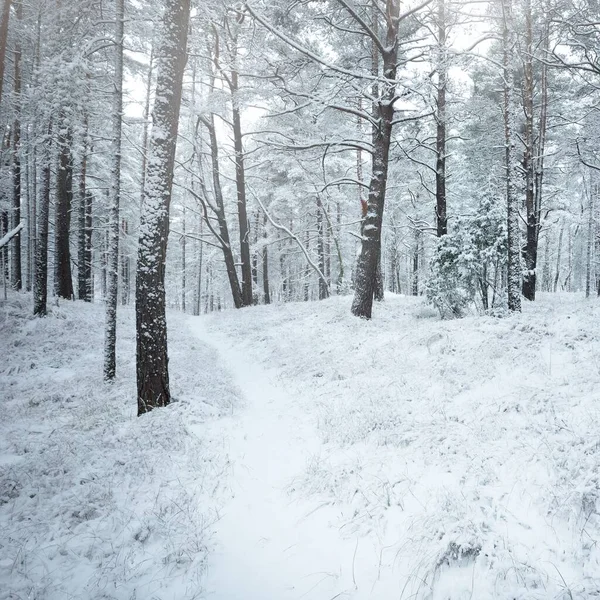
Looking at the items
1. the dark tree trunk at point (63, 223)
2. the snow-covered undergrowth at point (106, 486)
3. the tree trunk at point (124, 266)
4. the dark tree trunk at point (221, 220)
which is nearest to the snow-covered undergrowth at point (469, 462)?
the snow-covered undergrowth at point (106, 486)

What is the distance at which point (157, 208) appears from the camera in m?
6.52

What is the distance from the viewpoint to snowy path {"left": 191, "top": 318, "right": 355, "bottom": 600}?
3.05 metres

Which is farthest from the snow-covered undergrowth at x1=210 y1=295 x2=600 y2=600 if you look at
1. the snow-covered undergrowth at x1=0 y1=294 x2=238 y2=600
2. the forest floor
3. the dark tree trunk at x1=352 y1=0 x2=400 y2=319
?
the dark tree trunk at x1=352 y1=0 x2=400 y2=319

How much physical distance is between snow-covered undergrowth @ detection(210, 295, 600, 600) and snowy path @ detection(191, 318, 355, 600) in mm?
167

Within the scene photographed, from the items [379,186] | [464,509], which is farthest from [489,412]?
[379,186]

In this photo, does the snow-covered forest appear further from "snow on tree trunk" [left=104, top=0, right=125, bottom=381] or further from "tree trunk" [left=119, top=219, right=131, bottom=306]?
"tree trunk" [left=119, top=219, right=131, bottom=306]

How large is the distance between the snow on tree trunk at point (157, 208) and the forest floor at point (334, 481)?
0.92m

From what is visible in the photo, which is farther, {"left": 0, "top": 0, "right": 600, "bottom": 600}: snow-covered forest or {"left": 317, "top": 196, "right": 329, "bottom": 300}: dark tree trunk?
{"left": 317, "top": 196, "right": 329, "bottom": 300}: dark tree trunk

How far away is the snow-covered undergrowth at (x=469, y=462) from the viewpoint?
2.79 meters

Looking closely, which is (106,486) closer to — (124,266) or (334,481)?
(334,481)

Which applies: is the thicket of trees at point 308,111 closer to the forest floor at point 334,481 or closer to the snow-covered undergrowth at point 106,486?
the snow-covered undergrowth at point 106,486

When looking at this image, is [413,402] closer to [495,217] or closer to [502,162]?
[495,217]

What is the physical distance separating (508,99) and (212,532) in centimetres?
1429

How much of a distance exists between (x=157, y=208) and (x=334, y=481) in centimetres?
539
